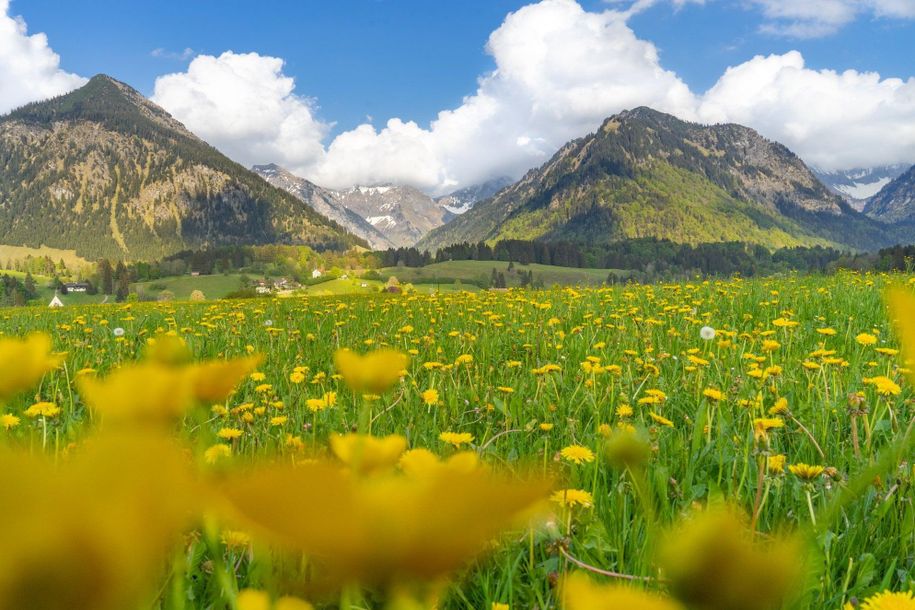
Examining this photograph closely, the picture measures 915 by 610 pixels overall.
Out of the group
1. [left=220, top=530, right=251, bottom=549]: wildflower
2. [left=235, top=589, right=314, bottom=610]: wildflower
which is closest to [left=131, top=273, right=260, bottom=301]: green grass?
[left=220, top=530, right=251, bottom=549]: wildflower

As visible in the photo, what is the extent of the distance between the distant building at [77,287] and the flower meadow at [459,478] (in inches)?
5839

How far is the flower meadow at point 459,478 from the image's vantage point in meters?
0.30

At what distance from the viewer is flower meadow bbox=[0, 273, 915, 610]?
0.30 metres

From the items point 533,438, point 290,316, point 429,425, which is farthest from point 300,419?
point 290,316

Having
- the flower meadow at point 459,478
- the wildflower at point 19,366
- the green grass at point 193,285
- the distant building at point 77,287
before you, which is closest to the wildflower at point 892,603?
the flower meadow at point 459,478

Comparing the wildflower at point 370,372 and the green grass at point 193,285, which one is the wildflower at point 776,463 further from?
the green grass at point 193,285

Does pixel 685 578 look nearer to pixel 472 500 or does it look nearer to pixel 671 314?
pixel 472 500

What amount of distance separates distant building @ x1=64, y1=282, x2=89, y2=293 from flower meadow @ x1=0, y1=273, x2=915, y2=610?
5839 inches

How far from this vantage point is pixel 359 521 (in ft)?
1.14

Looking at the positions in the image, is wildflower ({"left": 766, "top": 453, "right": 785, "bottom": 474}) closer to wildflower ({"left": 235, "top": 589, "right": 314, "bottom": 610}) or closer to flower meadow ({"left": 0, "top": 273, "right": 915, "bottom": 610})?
flower meadow ({"left": 0, "top": 273, "right": 915, "bottom": 610})

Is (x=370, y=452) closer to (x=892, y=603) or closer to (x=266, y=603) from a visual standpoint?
(x=266, y=603)

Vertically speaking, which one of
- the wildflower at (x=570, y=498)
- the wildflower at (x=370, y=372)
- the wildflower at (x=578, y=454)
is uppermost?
the wildflower at (x=370, y=372)

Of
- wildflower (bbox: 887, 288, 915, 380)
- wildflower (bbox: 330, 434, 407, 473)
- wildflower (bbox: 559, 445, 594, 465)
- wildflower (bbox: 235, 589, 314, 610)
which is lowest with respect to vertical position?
wildflower (bbox: 559, 445, 594, 465)

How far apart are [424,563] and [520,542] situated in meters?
1.57
